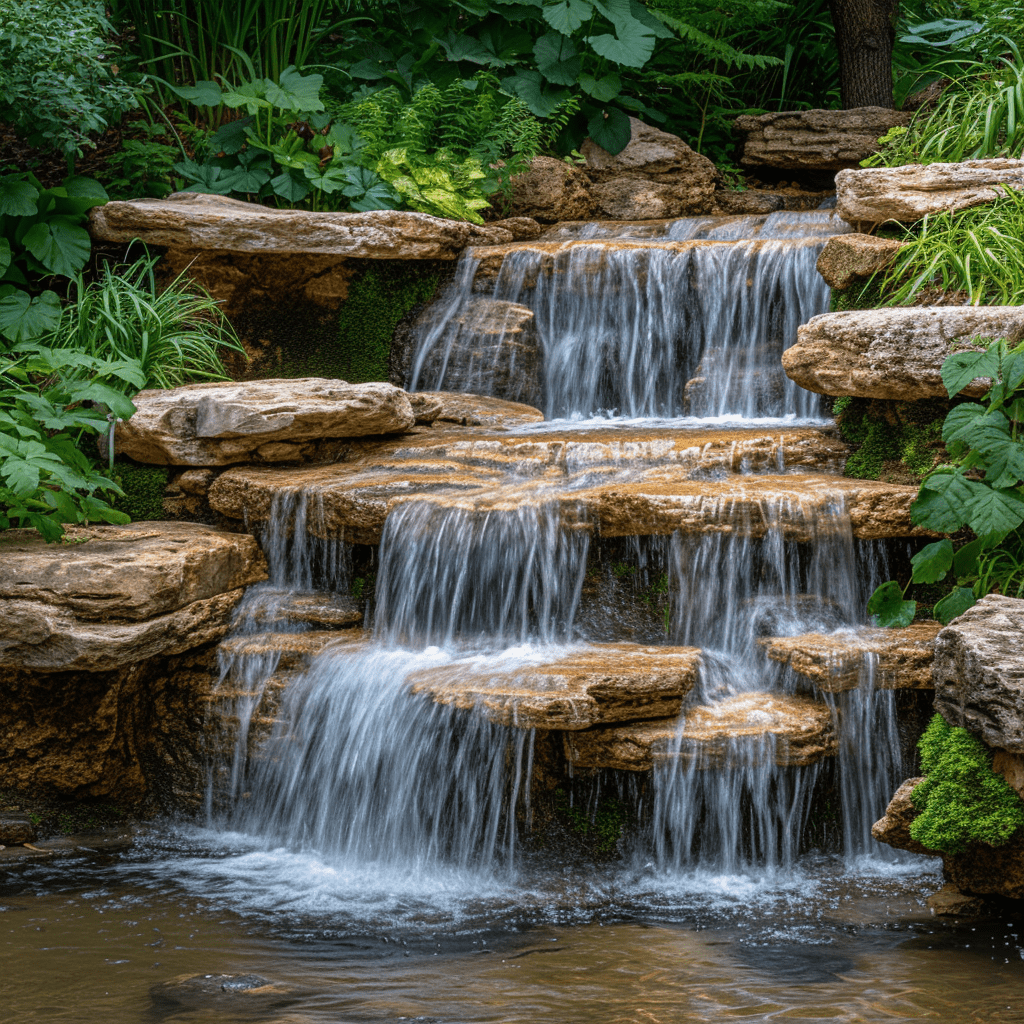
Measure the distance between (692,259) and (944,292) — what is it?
6.16 ft

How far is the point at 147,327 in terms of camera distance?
658 centimetres

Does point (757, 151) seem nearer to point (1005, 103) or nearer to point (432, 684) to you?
point (1005, 103)

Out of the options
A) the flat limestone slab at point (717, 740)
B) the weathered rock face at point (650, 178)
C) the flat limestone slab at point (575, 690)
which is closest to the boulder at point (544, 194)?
the weathered rock face at point (650, 178)

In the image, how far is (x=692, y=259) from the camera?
7.11 meters

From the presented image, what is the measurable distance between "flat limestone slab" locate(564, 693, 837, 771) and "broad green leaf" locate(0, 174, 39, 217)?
4.85 metres

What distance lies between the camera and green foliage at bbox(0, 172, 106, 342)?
6520 millimetres

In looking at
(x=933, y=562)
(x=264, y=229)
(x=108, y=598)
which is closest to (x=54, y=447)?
(x=108, y=598)

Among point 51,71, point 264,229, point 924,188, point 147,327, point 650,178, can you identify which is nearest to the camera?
point 924,188

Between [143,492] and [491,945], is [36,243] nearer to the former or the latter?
[143,492]

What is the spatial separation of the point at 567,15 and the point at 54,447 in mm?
5937

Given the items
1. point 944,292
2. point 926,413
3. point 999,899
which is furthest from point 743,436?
point 999,899

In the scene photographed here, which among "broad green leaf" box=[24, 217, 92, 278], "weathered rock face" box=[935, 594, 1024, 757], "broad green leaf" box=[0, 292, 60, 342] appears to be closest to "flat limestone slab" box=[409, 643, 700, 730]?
"weathered rock face" box=[935, 594, 1024, 757]

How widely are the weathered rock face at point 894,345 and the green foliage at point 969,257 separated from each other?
560 mm

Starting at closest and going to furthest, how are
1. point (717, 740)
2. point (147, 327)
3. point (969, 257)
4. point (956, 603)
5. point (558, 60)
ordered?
point (717, 740) → point (956, 603) → point (969, 257) → point (147, 327) → point (558, 60)
